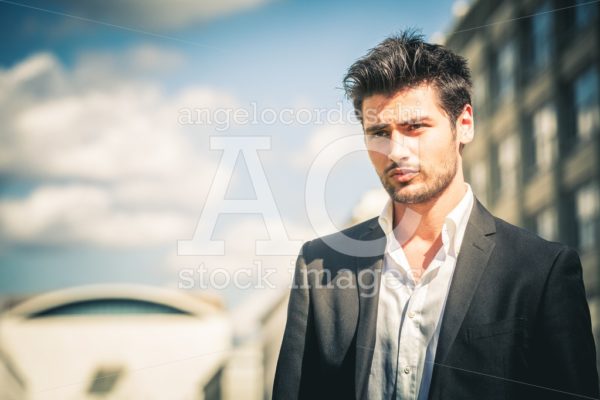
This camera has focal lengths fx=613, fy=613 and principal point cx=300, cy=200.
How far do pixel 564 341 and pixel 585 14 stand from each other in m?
17.9

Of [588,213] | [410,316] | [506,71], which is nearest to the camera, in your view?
[410,316]

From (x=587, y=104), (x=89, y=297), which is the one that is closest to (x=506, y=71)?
(x=587, y=104)

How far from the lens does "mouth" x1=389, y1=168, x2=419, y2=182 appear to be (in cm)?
263

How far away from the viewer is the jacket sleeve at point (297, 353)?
104 inches

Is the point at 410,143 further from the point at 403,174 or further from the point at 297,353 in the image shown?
the point at 297,353

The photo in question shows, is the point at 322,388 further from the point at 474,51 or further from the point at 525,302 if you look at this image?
the point at 474,51

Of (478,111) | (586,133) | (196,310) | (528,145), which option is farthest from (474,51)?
(196,310)

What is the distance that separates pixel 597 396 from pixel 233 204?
2092 mm

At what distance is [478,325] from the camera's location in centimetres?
243

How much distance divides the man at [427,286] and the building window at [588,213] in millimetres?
16839

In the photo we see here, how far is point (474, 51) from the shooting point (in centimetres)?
2464

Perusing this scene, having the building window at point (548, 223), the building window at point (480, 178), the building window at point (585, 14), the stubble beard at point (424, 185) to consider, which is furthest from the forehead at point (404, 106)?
the building window at point (480, 178)

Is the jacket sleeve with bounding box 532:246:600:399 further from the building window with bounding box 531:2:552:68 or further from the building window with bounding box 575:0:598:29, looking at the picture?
the building window with bounding box 531:2:552:68

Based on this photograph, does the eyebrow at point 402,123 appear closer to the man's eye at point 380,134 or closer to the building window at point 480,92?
the man's eye at point 380,134
